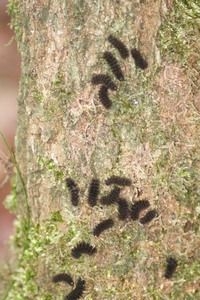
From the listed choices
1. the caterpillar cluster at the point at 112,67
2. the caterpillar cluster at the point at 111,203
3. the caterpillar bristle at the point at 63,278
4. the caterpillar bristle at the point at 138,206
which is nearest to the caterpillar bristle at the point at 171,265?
the caterpillar cluster at the point at 111,203

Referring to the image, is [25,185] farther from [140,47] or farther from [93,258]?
[140,47]

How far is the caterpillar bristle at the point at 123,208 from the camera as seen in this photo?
154 cm

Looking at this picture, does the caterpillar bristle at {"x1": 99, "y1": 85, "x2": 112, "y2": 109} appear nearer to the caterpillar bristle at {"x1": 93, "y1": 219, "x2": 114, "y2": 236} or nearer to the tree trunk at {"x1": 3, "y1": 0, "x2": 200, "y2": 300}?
the tree trunk at {"x1": 3, "y1": 0, "x2": 200, "y2": 300}

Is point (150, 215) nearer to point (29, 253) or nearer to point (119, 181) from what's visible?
point (119, 181)

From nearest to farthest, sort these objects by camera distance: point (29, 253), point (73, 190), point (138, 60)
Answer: point (138, 60) → point (73, 190) → point (29, 253)

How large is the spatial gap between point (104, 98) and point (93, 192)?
21 cm

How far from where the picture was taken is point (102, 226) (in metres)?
1.57

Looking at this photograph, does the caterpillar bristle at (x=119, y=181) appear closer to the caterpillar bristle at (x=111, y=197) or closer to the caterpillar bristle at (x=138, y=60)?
the caterpillar bristle at (x=111, y=197)

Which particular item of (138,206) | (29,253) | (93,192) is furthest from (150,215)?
(29,253)

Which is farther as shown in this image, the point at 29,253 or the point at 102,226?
the point at 29,253

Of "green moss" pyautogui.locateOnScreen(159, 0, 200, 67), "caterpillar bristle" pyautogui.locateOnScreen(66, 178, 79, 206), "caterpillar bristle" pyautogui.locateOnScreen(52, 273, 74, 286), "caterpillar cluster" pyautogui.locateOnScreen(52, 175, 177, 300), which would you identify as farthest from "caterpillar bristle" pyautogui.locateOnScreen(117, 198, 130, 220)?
"green moss" pyautogui.locateOnScreen(159, 0, 200, 67)

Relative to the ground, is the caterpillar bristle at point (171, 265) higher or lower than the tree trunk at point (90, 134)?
lower

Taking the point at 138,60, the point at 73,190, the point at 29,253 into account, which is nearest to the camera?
the point at 138,60

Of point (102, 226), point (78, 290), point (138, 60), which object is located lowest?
point (78, 290)
